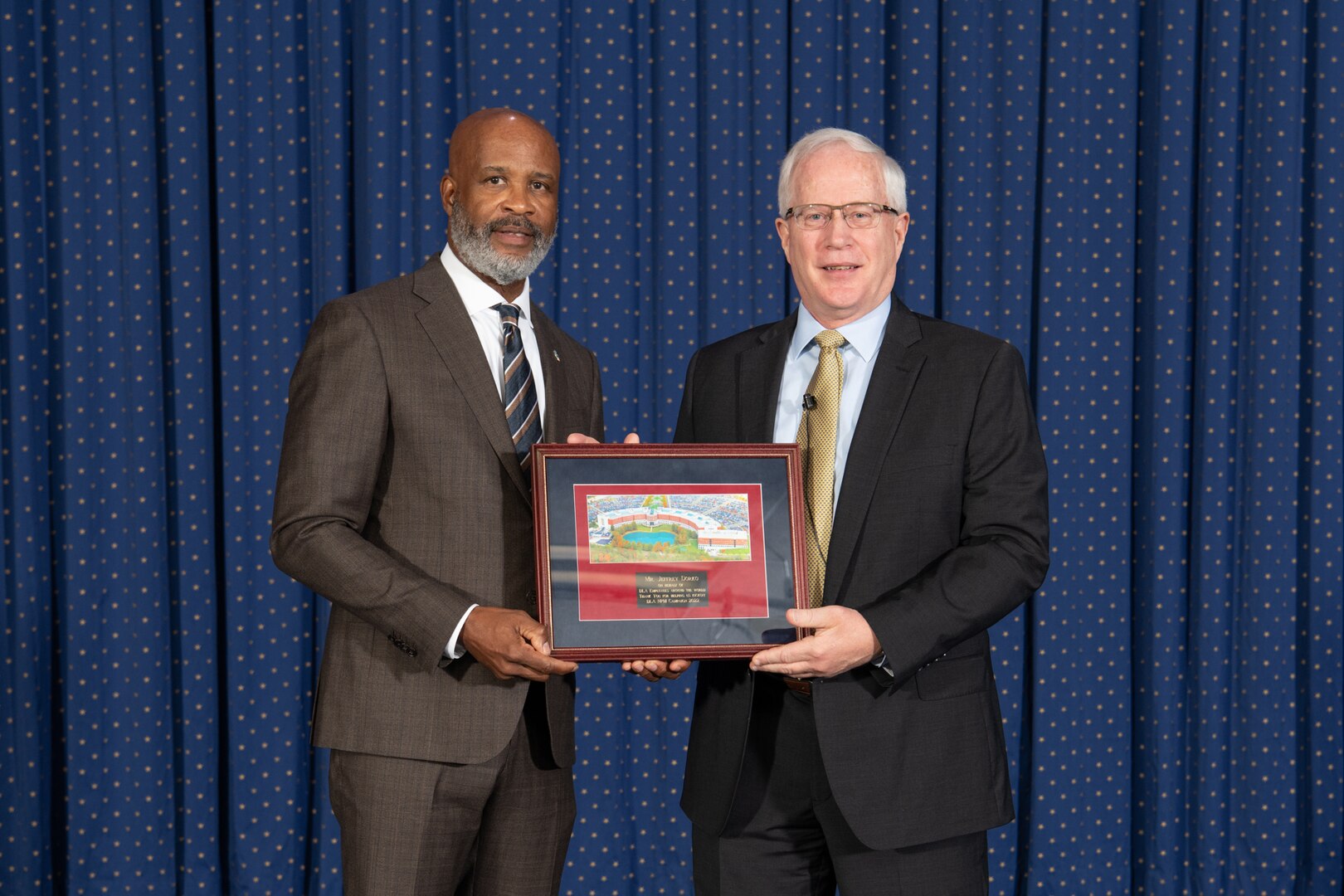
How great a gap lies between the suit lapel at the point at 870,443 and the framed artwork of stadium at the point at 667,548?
0.25ft

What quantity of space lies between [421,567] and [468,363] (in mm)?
345

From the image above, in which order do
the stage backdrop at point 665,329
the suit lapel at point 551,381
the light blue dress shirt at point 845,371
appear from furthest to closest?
the stage backdrop at point 665,329
the suit lapel at point 551,381
the light blue dress shirt at point 845,371

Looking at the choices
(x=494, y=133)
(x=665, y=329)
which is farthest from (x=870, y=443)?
(x=665, y=329)

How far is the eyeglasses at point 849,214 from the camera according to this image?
1.94 m

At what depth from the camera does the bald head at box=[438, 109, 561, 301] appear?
200 cm

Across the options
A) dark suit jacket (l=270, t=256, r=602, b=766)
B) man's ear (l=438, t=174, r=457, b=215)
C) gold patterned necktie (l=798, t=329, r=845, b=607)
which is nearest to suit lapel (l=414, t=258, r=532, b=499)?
dark suit jacket (l=270, t=256, r=602, b=766)

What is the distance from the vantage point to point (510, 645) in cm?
175

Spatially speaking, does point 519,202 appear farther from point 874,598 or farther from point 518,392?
point 874,598

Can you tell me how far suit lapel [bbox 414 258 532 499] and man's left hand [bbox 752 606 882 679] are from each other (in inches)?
19.2

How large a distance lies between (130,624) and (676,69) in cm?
219

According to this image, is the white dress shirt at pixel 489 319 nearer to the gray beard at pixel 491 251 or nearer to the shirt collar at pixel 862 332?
the gray beard at pixel 491 251

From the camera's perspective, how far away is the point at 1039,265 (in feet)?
11.2

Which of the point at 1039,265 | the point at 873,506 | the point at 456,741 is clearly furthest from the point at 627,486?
the point at 1039,265

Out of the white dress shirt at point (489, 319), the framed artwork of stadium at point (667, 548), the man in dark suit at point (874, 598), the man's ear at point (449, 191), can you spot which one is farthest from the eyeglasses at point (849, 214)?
the man's ear at point (449, 191)
